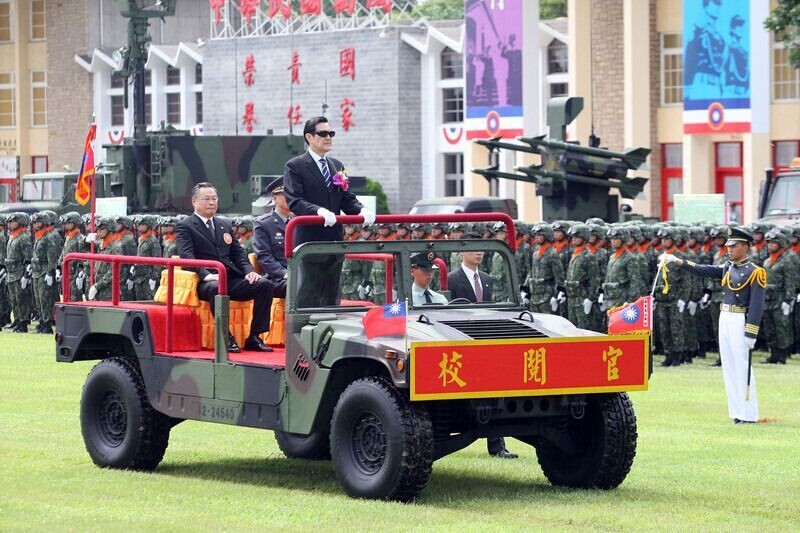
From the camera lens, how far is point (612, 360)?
36.9 feet

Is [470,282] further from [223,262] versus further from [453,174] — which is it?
[453,174]

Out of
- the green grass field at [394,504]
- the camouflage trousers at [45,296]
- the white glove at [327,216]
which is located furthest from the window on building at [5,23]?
the white glove at [327,216]

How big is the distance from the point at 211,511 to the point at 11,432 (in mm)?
4570

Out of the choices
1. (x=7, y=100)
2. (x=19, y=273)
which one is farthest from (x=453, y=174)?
(x=19, y=273)

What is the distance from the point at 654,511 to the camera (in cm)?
1084

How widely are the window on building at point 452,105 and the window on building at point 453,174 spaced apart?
3.46 feet

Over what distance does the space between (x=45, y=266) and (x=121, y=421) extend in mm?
14718

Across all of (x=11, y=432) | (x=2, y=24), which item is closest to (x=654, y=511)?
(x=11, y=432)

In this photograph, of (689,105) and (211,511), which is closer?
(211,511)

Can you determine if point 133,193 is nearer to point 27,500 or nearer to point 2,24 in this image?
point 27,500

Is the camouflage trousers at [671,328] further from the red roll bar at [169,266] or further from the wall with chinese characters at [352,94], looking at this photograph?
the wall with chinese characters at [352,94]

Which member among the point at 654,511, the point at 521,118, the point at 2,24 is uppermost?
the point at 2,24

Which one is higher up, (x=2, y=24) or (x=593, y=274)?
(x=2, y=24)

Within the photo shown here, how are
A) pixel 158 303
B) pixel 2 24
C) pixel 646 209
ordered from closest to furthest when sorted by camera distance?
pixel 158 303, pixel 646 209, pixel 2 24
